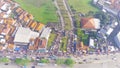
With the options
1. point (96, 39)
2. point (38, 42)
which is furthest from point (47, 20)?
point (96, 39)

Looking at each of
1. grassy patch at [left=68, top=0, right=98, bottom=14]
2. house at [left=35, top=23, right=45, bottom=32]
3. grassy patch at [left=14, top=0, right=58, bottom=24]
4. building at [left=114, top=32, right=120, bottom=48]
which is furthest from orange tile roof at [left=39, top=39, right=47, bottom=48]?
building at [left=114, top=32, right=120, bottom=48]

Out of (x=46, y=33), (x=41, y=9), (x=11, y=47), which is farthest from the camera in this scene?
(x=41, y=9)

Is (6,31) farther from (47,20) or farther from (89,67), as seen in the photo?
(89,67)

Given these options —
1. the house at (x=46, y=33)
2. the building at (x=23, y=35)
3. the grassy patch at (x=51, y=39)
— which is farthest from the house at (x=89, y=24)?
the building at (x=23, y=35)

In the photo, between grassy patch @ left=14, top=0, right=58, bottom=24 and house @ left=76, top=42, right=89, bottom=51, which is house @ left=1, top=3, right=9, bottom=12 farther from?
house @ left=76, top=42, right=89, bottom=51

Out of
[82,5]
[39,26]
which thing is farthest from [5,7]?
[82,5]

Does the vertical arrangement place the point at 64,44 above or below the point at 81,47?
above

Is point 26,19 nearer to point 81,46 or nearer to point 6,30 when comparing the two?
point 6,30
